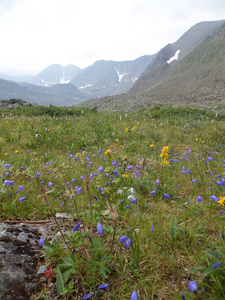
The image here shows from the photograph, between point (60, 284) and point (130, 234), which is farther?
point (130, 234)

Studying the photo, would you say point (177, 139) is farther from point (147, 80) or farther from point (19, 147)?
point (147, 80)

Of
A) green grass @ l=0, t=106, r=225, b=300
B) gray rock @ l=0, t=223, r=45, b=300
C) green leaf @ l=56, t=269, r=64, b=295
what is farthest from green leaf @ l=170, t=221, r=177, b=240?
gray rock @ l=0, t=223, r=45, b=300

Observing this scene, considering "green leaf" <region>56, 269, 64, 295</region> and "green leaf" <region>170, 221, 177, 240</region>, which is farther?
"green leaf" <region>170, 221, 177, 240</region>

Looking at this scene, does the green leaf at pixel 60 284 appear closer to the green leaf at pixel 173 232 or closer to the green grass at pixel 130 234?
the green grass at pixel 130 234

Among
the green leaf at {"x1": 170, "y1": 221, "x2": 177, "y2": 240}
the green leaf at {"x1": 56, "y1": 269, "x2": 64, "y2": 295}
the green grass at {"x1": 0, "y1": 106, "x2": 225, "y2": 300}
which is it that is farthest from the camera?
the green leaf at {"x1": 170, "y1": 221, "x2": 177, "y2": 240}

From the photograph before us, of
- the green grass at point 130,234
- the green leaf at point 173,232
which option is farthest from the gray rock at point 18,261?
the green leaf at point 173,232

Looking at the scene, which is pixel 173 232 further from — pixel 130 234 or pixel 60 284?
pixel 60 284

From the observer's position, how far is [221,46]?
109188mm

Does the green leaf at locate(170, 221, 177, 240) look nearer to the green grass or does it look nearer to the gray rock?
the green grass

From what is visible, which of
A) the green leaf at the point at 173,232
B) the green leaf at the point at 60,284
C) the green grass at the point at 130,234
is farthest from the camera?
the green leaf at the point at 173,232

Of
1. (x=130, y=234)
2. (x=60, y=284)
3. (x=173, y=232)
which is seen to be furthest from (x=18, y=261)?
(x=173, y=232)

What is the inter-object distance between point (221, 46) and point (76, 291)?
5477 inches

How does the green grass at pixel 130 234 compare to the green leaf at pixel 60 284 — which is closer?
the green leaf at pixel 60 284

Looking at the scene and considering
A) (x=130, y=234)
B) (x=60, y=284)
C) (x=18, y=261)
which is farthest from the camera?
(x=130, y=234)
